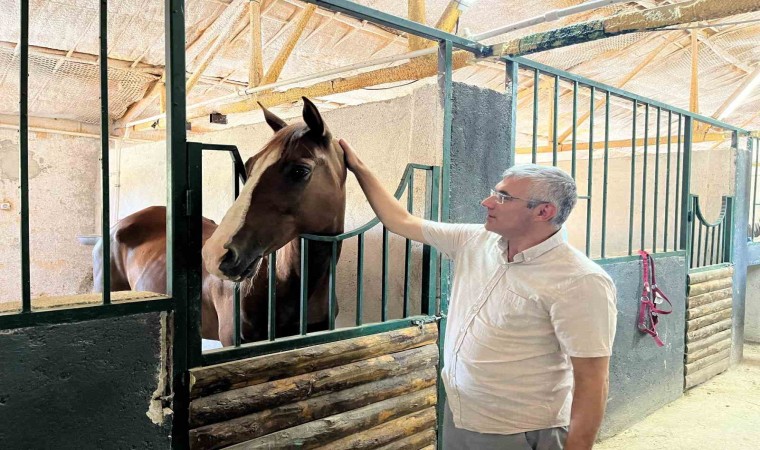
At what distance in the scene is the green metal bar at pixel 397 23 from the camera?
1.74 meters

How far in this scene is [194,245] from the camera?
1392 millimetres

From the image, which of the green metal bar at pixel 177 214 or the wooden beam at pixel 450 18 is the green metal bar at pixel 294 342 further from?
the wooden beam at pixel 450 18

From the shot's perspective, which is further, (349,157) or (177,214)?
(349,157)

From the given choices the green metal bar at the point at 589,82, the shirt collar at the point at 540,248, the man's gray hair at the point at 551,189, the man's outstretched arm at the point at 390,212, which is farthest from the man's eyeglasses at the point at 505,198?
the green metal bar at the point at 589,82

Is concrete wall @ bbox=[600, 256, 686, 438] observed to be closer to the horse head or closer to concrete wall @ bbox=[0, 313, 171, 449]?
the horse head

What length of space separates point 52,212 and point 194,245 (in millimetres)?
5726

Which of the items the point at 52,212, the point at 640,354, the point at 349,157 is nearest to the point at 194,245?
the point at 349,157

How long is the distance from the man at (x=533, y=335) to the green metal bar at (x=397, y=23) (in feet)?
2.54

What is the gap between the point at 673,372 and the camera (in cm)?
386

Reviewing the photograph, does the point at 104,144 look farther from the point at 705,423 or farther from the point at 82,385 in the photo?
the point at 705,423

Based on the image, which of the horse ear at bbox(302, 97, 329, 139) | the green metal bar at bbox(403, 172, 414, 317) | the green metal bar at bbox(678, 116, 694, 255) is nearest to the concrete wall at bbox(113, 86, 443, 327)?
the green metal bar at bbox(403, 172, 414, 317)

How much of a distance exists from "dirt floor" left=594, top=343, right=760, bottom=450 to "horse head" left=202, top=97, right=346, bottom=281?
2.39 metres

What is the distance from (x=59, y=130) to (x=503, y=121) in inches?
220

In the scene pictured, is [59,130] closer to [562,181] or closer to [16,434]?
[16,434]
